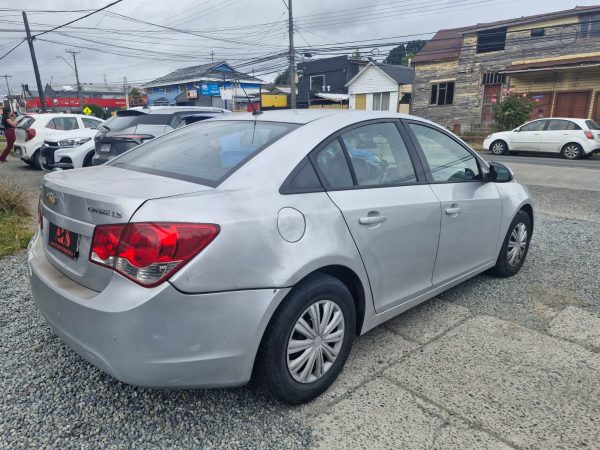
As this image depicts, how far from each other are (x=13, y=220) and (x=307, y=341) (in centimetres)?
498

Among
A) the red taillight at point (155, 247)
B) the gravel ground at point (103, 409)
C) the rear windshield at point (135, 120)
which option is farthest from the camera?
the rear windshield at point (135, 120)

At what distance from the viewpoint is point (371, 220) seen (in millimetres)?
2553

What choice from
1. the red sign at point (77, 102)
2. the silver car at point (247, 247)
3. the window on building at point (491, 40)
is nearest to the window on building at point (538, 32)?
the window on building at point (491, 40)

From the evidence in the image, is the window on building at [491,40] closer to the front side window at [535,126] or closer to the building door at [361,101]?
the building door at [361,101]

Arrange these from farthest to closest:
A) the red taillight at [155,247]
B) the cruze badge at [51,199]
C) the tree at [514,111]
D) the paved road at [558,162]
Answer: the tree at [514,111], the paved road at [558,162], the cruze badge at [51,199], the red taillight at [155,247]

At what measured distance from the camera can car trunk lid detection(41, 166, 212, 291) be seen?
1.97 m

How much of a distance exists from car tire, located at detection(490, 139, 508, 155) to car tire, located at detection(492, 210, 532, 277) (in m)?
15.9

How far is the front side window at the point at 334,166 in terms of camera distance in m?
2.48

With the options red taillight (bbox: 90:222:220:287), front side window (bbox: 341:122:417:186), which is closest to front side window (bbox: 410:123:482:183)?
front side window (bbox: 341:122:417:186)

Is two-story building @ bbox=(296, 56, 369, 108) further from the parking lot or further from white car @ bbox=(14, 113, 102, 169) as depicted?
the parking lot

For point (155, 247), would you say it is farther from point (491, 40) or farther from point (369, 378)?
point (491, 40)

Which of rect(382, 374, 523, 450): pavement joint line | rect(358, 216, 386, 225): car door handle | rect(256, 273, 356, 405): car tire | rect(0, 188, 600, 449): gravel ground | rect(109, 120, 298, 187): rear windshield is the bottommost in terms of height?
rect(382, 374, 523, 450): pavement joint line

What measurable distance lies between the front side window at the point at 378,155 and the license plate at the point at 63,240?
60.9 inches

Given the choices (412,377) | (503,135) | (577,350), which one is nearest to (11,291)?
(412,377)
